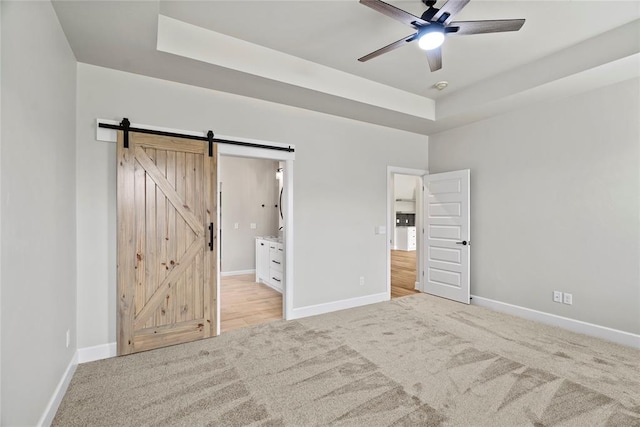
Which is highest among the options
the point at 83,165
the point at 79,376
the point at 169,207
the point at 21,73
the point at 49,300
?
the point at 21,73

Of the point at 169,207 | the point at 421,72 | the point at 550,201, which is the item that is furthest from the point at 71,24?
the point at 550,201

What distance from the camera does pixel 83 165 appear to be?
2.81 m

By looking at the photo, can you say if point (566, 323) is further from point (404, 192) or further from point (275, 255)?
point (404, 192)

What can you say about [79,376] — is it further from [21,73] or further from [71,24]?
[71,24]

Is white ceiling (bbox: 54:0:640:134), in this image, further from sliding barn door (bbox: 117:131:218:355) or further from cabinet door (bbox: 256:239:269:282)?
cabinet door (bbox: 256:239:269:282)

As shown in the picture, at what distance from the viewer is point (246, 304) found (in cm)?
459

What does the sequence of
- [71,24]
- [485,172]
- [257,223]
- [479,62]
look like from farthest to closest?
1. [257,223]
2. [485,172]
3. [479,62]
4. [71,24]

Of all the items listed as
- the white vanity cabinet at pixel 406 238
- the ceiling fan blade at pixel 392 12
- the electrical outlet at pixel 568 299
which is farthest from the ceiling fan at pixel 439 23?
the white vanity cabinet at pixel 406 238

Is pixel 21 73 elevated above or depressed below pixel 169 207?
above

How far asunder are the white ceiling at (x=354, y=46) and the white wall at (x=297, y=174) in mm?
209

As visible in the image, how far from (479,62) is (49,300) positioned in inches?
176

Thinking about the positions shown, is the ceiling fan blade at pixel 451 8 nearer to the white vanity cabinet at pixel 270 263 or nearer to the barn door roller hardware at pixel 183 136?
the barn door roller hardware at pixel 183 136

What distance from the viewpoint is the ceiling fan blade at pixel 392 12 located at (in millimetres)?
1971

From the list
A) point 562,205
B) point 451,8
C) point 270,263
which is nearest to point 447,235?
point 562,205
